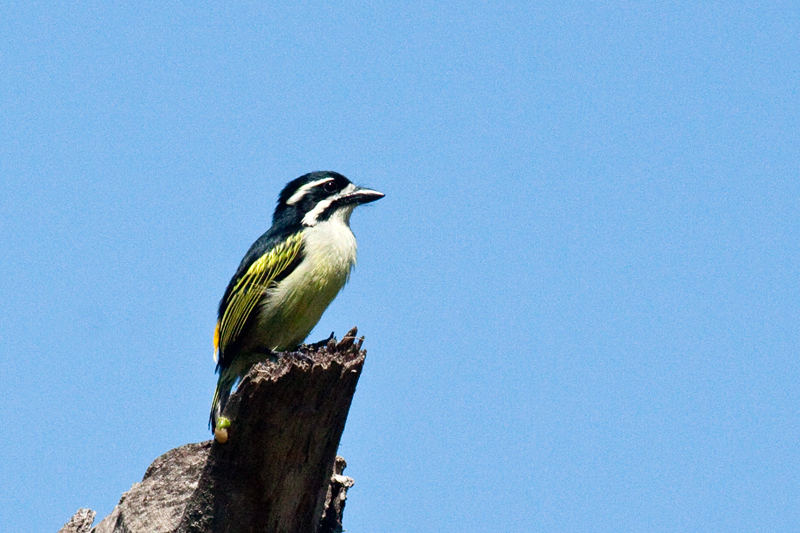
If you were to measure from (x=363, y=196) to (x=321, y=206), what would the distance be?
44 centimetres

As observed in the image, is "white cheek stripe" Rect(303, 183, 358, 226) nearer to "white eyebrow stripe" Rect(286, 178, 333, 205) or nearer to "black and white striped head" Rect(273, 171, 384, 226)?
"black and white striped head" Rect(273, 171, 384, 226)

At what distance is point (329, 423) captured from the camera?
17.7 ft

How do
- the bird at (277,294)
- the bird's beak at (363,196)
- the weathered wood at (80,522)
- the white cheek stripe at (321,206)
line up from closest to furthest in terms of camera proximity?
the weathered wood at (80,522) < the bird at (277,294) < the white cheek stripe at (321,206) < the bird's beak at (363,196)

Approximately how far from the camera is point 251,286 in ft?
26.9

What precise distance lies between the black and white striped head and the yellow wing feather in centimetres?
55

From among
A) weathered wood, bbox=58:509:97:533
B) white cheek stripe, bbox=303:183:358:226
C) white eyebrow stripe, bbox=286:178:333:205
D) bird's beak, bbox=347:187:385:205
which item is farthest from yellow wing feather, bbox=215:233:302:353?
weathered wood, bbox=58:509:97:533

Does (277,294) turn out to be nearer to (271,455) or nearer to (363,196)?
(363,196)

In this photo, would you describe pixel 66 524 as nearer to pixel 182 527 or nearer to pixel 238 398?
pixel 182 527

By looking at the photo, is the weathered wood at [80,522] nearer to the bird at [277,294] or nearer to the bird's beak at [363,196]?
the bird at [277,294]

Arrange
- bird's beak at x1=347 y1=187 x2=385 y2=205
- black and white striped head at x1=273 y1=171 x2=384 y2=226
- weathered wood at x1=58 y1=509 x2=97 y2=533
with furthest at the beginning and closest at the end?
bird's beak at x1=347 y1=187 x2=385 y2=205 < black and white striped head at x1=273 y1=171 x2=384 y2=226 < weathered wood at x1=58 y1=509 x2=97 y2=533

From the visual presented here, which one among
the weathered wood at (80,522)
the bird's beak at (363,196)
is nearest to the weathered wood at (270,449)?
the weathered wood at (80,522)

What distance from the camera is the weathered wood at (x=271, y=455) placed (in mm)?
5312

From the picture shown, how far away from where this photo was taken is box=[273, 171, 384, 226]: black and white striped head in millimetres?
8844

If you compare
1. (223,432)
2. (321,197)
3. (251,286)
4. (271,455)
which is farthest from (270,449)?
(321,197)
